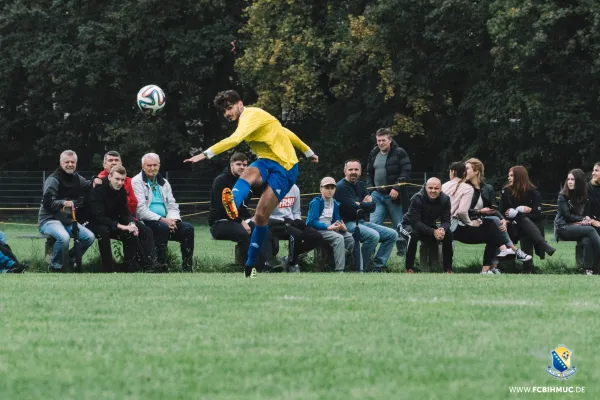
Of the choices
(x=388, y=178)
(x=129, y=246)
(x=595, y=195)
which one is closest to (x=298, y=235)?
(x=129, y=246)

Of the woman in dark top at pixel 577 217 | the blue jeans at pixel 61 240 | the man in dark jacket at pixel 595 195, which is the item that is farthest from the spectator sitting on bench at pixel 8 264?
the man in dark jacket at pixel 595 195

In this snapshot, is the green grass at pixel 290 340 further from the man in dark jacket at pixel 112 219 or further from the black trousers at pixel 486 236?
the black trousers at pixel 486 236

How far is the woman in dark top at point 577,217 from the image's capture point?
15688 millimetres

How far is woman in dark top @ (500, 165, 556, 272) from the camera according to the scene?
16.1m

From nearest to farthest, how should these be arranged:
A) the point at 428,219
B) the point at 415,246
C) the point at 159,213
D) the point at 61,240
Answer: the point at 61,240, the point at 415,246, the point at 428,219, the point at 159,213

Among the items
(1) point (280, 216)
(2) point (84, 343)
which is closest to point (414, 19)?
(1) point (280, 216)

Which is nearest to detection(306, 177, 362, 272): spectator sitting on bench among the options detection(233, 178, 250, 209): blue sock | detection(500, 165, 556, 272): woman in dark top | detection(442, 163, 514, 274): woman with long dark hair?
detection(442, 163, 514, 274): woman with long dark hair

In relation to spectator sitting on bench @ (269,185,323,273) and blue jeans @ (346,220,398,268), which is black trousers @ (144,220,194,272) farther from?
blue jeans @ (346,220,398,268)

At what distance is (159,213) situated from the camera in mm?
15680

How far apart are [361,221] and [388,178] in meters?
3.44

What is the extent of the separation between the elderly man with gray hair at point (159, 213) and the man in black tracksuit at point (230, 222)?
40 centimetres

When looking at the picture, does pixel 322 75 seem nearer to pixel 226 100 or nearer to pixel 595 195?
pixel 595 195

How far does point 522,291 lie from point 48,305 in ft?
13.1

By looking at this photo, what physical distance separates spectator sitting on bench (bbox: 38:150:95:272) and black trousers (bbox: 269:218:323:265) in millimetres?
2274
